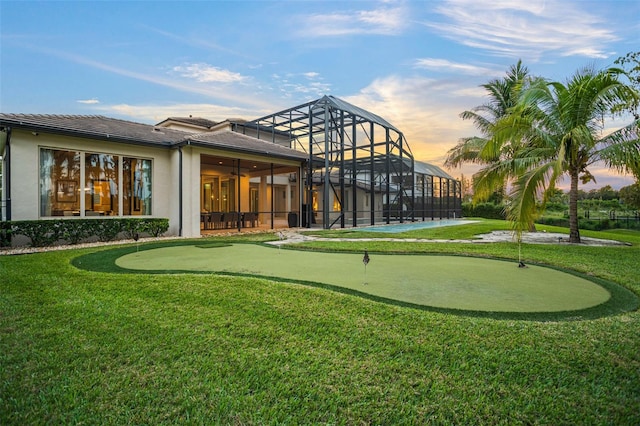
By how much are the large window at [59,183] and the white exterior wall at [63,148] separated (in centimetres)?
22

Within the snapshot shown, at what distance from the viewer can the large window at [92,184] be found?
9.48 metres

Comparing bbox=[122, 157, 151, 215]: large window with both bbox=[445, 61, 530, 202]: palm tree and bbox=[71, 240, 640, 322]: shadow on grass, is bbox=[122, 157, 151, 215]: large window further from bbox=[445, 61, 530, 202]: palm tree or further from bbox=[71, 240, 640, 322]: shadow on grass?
bbox=[445, 61, 530, 202]: palm tree

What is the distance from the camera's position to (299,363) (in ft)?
7.00

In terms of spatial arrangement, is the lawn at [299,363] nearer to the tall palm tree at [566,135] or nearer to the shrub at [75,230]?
the tall palm tree at [566,135]

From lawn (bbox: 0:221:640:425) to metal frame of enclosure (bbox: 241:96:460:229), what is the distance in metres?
12.4

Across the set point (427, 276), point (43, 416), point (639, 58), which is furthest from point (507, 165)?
point (43, 416)

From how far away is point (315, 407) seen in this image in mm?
1679

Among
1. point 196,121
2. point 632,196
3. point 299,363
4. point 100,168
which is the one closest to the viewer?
point 299,363

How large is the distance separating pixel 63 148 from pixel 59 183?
1085 mm

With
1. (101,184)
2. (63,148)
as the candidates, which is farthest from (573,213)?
(63,148)

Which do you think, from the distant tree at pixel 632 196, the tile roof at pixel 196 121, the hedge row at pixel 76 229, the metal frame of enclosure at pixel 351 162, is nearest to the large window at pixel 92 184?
the hedge row at pixel 76 229

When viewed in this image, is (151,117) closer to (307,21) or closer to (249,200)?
(249,200)

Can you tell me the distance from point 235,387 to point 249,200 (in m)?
19.2

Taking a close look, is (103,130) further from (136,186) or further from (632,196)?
(632,196)
